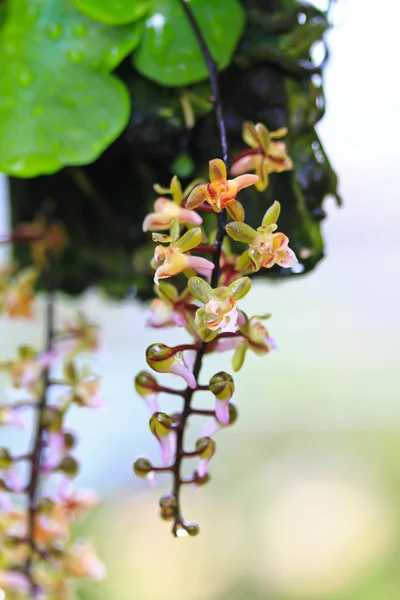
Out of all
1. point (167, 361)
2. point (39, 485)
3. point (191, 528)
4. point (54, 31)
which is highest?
point (54, 31)

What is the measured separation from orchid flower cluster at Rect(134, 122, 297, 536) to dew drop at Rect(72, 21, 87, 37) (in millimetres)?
172

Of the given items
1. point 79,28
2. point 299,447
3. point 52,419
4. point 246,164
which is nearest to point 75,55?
point 79,28

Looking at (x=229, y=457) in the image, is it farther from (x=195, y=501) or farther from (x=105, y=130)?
(x=105, y=130)

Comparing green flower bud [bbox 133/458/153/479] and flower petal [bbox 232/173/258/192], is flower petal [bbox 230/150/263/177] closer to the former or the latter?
flower petal [bbox 232/173/258/192]

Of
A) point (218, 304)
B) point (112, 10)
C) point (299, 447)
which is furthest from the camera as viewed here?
point (299, 447)

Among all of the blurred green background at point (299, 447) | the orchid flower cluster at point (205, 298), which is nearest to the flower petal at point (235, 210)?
the orchid flower cluster at point (205, 298)

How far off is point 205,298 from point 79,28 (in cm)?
29

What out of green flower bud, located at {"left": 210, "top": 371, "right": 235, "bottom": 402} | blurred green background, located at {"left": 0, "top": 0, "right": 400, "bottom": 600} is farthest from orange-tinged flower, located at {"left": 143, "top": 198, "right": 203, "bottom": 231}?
blurred green background, located at {"left": 0, "top": 0, "right": 400, "bottom": 600}

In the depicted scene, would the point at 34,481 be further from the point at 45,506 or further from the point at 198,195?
the point at 198,195

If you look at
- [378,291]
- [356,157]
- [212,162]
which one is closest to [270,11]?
[212,162]

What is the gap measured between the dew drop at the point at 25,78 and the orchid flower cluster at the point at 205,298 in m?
0.18

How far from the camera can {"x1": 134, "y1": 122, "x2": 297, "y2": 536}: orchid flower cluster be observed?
1.00 feet

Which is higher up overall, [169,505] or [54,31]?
[54,31]

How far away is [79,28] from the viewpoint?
47cm
